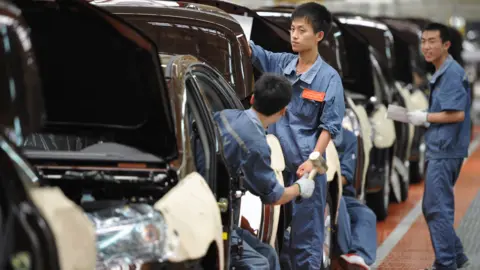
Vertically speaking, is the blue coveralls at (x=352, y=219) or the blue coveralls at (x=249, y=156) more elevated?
the blue coveralls at (x=249, y=156)

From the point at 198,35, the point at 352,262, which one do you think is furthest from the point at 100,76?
the point at 352,262

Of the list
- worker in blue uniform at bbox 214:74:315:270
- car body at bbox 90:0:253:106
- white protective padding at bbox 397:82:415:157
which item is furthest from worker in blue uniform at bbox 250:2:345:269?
white protective padding at bbox 397:82:415:157

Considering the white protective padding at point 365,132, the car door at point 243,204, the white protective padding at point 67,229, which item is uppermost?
the white protective padding at point 67,229

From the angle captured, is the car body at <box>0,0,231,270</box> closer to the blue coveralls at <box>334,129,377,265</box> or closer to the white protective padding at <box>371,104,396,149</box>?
the blue coveralls at <box>334,129,377,265</box>

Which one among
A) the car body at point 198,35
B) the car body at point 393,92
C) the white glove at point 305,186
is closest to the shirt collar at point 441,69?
the car body at point 198,35

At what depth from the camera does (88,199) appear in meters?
5.76

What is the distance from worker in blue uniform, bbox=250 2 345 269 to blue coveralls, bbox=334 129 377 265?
72 centimetres

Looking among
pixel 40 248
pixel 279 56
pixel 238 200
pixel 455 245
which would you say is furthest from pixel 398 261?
pixel 40 248

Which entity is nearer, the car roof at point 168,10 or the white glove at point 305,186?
the white glove at point 305,186

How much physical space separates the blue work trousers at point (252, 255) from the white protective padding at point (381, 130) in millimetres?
5342

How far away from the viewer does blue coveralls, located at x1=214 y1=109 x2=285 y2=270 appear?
21.1ft

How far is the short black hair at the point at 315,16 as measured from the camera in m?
7.91

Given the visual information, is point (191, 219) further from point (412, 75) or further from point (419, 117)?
point (412, 75)

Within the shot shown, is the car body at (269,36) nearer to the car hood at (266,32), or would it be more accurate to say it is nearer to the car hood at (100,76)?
the car hood at (266,32)
